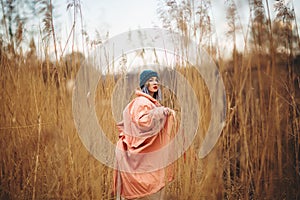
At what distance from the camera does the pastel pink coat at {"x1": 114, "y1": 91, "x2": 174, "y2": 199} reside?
1996 mm

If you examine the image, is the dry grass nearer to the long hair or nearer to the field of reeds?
the field of reeds

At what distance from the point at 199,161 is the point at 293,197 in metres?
0.49

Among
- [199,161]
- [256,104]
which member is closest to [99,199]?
[199,161]

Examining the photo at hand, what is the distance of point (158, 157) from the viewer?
2057 mm

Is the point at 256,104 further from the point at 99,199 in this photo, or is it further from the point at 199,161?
the point at 99,199

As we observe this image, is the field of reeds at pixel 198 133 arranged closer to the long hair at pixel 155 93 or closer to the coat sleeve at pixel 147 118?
the long hair at pixel 155 93

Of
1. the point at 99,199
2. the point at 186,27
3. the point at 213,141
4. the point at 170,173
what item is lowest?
the point at 99,199

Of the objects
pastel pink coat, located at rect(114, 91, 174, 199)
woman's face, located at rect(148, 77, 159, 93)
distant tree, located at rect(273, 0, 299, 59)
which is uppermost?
distant tree, located at rect(273, 0, 299, 59)

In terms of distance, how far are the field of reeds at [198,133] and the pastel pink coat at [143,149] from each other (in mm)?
140

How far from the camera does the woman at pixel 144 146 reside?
1996 millimetres

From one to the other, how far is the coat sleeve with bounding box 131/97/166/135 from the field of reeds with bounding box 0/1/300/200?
23 centimetres

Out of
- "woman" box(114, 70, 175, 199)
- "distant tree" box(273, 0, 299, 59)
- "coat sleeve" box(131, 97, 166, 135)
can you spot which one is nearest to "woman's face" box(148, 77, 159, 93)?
"woman" box(114, 70, 175, 199)

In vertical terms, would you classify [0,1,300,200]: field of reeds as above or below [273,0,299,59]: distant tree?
below

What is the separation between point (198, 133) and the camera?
5.90 feet
